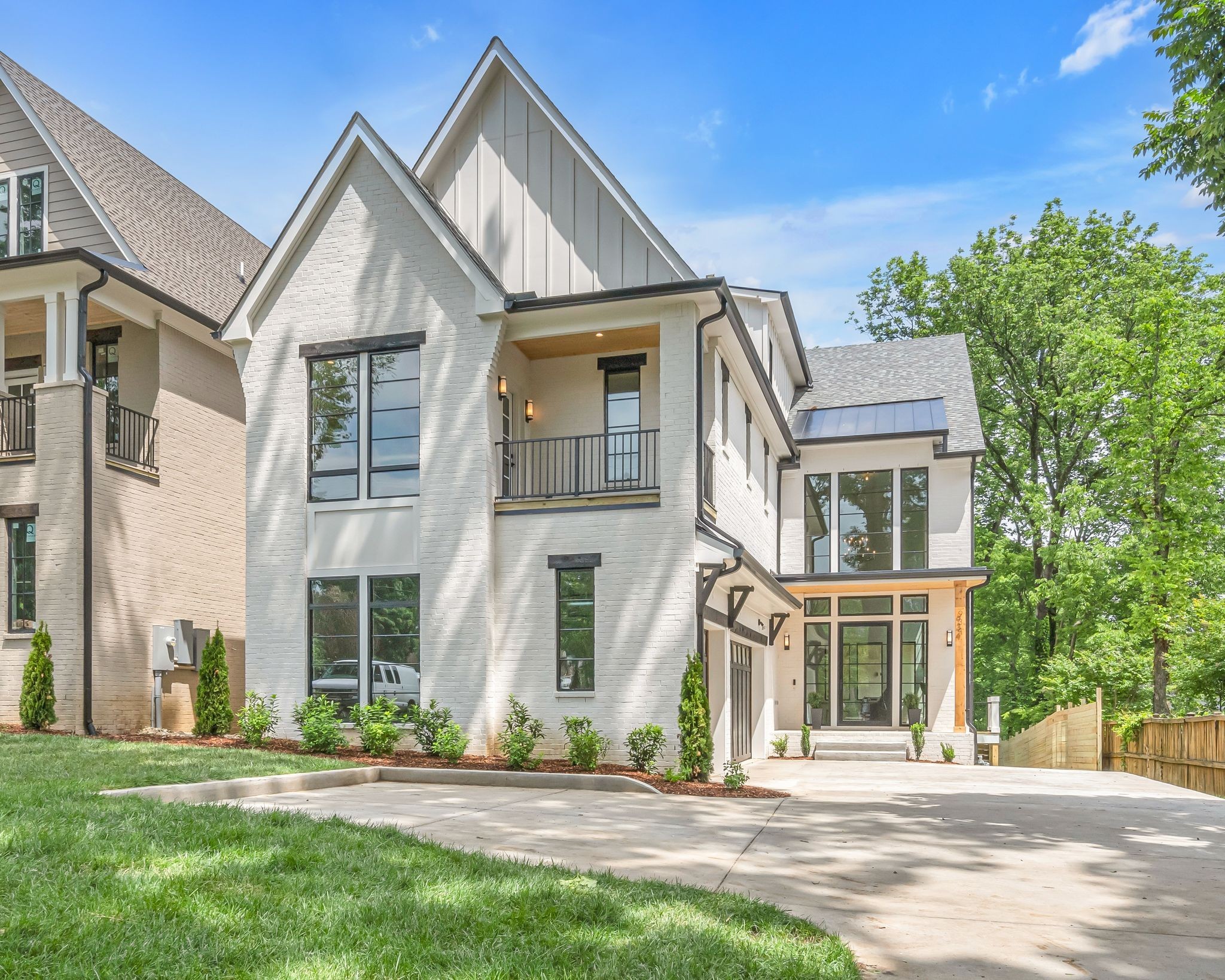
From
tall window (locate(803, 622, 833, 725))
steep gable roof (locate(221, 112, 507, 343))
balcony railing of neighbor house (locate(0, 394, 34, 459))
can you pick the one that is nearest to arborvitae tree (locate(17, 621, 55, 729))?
balcony railing of neighbor house (locate(0, 394, 34, 459))

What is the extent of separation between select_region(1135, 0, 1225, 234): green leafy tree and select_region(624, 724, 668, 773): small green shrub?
8.64 m

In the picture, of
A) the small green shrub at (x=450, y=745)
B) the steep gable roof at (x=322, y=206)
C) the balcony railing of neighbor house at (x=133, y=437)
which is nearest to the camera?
the small green shrub at (x=450, y=745)

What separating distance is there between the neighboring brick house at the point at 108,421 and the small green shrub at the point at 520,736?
20.0 ft

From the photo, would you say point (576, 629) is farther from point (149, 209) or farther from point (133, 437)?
point (149, 209)

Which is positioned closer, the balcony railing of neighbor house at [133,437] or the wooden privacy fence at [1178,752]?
the wooden privacy fence at [1178,752]

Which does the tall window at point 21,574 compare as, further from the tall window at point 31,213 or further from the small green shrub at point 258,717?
the tall window at point 31,213

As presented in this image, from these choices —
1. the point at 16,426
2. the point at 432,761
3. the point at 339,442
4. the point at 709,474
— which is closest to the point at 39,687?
the point at 16,426

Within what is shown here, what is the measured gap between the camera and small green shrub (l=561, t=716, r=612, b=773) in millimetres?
13086

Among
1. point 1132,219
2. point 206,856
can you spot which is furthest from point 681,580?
point 1132,219

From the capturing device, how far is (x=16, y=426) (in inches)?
650

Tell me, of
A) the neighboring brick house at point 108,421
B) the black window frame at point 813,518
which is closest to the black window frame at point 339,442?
the neighboring brick house at point 108,421

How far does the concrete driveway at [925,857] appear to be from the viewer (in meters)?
4.80

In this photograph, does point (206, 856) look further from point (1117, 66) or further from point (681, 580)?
point (1117, 66)

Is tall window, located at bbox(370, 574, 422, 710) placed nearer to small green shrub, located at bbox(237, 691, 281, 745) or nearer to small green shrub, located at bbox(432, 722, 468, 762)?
small green shrub, located at bbox(432, 722, 468, 762)
